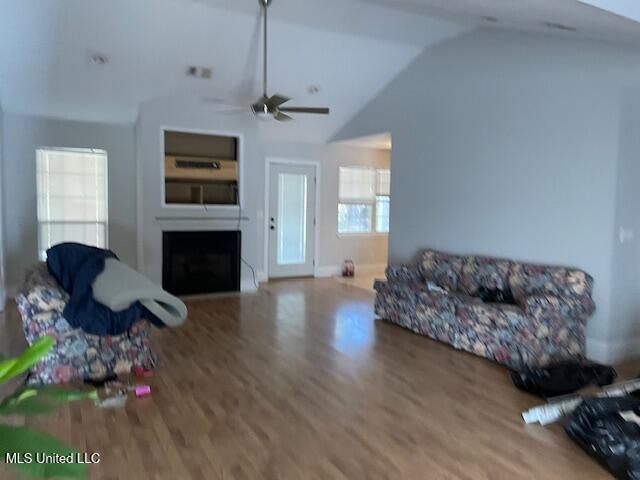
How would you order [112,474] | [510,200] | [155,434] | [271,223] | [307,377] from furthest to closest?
[271,223]
[510,200]
[307,377]
[155,434]
[112,474]

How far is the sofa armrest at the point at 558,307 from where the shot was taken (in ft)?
13.7

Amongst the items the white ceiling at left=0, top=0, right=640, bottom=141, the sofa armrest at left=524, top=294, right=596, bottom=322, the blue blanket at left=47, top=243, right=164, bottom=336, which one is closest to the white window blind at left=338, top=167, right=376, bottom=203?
the white ceiling at left=0, top=0, right=640, bottom=141

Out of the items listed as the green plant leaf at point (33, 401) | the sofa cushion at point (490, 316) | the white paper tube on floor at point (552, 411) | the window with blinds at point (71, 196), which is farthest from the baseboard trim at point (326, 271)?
the green plant leaf at point (33, 401)

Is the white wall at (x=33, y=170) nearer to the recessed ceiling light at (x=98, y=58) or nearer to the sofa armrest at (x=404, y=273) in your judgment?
the recessed ceiling light at (x=98, y=58)

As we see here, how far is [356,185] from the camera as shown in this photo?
918cm

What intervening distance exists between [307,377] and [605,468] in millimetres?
2081

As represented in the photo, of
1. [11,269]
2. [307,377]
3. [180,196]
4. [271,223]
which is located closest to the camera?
[307,377]

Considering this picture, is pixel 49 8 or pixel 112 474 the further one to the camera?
pixel 49 8

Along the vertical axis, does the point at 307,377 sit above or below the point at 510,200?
below

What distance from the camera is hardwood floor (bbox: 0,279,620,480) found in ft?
8.57

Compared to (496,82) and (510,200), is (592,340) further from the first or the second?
(496,82)

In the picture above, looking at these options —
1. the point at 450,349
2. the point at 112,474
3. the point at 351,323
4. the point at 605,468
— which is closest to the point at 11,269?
the point at 351,323

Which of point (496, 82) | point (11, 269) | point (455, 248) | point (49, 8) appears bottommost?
point (11, 269)

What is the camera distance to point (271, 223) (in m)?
8.41
